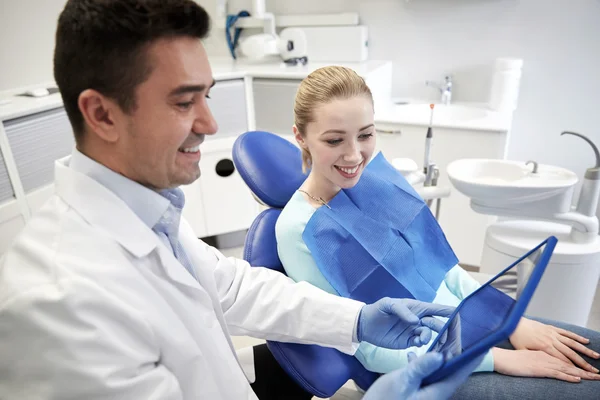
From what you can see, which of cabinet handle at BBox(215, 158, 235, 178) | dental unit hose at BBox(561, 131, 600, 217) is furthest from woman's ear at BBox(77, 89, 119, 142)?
cabinet handle at BBox(215, 158, 235, 178)

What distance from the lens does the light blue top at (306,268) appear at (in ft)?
3.24

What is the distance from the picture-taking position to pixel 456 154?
2039 mm

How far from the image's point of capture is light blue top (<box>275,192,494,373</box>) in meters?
0.99

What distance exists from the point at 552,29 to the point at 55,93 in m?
2.49

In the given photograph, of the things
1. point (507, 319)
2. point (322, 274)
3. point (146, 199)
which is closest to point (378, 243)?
point (322, 274)

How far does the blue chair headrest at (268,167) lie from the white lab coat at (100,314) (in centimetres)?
40

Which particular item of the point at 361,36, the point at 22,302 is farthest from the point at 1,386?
the point at 361,36

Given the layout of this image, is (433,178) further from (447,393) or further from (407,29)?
(407,29)

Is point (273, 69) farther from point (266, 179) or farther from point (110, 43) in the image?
point (110, 43)

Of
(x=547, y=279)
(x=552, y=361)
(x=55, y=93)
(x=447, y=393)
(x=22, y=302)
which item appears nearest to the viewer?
(x=22, y=302)

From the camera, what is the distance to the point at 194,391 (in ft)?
2.30

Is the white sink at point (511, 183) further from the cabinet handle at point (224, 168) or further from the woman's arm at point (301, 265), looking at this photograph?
the cabinet handle at point (224, 168)

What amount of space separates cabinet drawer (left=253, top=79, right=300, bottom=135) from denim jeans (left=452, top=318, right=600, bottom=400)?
1671 millimetres

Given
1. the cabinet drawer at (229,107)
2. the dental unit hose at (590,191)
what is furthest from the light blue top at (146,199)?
the cabinet drawer at (229,107)
